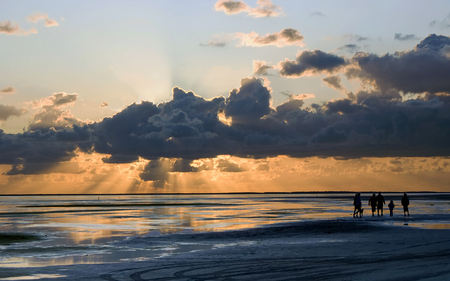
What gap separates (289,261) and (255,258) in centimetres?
187

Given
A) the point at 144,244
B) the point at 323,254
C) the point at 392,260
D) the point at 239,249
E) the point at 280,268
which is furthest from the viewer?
the point at 144,244

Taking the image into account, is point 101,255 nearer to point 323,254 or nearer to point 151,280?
point 151,280

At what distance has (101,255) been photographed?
23.2 m

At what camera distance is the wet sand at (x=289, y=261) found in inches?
655

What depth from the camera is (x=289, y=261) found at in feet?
65.9

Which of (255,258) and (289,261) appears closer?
(289,261)

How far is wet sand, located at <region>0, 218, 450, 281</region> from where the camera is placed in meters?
16.6

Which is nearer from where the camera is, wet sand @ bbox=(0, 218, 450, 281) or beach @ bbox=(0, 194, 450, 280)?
wet sand @ bbox=(0, 218, 450, 281)

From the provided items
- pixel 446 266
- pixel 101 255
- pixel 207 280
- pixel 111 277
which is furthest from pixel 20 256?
pixel 446 266

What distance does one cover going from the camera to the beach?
16.8 m

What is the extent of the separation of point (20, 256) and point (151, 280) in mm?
10363

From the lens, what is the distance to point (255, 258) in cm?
2138

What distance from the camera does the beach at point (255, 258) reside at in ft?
55.2

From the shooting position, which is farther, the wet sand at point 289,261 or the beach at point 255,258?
the beach at point 255,258
